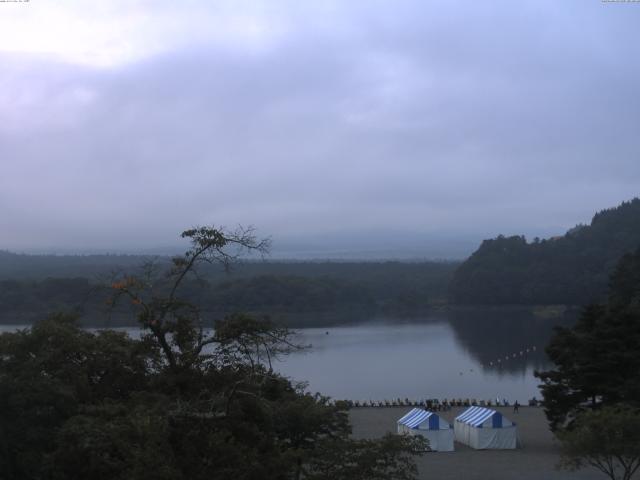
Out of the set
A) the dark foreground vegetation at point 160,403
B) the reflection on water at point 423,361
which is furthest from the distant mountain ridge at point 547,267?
the dark foreground vegetation at point 160,403

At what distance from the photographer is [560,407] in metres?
14.5

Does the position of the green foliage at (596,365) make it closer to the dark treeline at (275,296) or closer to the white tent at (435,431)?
the white tent at (435,431)

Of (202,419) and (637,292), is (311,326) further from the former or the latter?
(202,419)

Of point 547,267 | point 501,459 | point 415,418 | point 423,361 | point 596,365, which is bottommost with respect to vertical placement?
point 423,361

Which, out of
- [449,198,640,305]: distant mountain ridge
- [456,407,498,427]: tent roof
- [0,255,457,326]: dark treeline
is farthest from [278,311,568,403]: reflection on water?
[449,198,640,305]: distant mountain ridge

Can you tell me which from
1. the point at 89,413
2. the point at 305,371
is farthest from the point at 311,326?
the point at 89,413

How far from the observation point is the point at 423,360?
109 feet

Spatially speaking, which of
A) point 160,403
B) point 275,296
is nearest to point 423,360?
point 275,296

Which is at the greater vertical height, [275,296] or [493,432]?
[275,296]

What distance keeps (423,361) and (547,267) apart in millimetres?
37514

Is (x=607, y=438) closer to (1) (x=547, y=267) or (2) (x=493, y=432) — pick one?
(2) (x=493, y=432)

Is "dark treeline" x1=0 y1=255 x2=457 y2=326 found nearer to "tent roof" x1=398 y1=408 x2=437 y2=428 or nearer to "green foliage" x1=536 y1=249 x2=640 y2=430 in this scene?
"tent roof" x1=398 y1=408 x2=437 y2=428

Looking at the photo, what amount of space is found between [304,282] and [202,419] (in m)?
56.3

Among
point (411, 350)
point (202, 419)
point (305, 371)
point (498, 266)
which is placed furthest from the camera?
point (498, 266)
